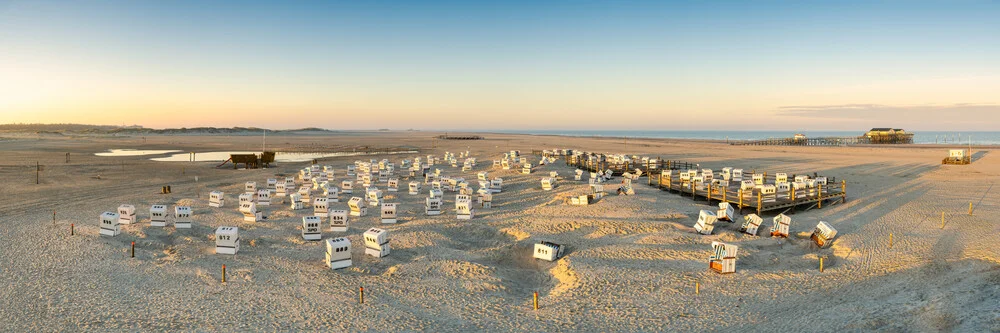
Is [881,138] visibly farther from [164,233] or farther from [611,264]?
[164,233]

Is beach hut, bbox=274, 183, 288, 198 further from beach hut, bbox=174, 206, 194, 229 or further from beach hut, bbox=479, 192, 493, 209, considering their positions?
beach hut, bbox=479, 192, 493, 209

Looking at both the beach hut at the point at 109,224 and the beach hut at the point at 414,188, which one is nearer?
the beach hut at the point at 109,224

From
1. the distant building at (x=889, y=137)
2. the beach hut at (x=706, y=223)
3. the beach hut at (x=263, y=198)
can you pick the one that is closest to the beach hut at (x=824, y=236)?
the beach hut at (x=706, y=223)

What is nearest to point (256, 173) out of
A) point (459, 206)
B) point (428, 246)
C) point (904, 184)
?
point (459, 206)

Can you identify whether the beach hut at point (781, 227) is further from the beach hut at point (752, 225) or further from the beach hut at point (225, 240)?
the beach hut at point (225, 240)

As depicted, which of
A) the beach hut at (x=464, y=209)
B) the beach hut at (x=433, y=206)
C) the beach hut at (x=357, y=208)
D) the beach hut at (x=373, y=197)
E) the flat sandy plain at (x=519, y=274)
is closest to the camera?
the flat sandy plain at (x=519, y=274)

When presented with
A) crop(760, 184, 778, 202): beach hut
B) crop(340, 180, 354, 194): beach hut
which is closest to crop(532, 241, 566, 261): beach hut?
crop(760, 184, 778, 202): beach hut
